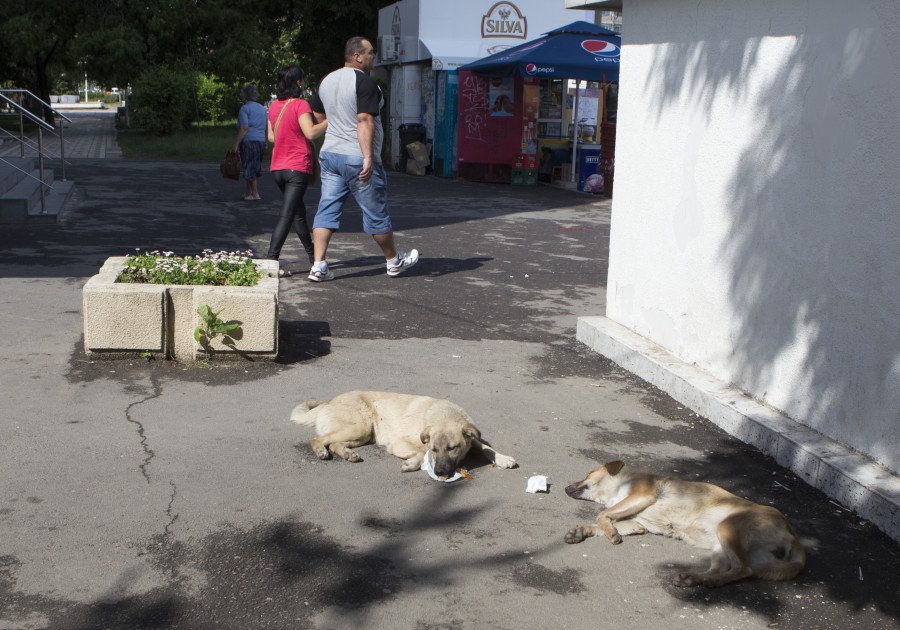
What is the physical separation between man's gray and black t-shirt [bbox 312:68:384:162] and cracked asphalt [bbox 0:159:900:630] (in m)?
1.37

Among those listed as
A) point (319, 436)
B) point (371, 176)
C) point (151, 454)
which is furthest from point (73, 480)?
point (371, 176)

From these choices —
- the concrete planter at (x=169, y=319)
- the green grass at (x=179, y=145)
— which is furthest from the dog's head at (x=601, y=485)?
the green grass at (x=179, y=145)

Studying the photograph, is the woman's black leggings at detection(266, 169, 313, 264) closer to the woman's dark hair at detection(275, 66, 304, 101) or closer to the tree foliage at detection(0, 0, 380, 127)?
the woman's dark hair at detection(275, 66, 304, 101)

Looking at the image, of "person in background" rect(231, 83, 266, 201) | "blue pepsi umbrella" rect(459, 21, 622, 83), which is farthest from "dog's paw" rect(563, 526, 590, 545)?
"blue pepsi umbrella" rect(459, 21, 622, 83)

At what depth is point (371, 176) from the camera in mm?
8977

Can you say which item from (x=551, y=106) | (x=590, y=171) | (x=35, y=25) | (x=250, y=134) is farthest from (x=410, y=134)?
(x=35, y=25)

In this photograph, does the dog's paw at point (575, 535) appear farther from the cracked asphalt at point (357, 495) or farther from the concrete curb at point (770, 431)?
the concrete curb at point (770, 431)

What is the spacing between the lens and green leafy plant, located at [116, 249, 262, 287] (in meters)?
6.64

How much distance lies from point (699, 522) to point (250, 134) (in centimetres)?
1287

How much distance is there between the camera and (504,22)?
2345cm

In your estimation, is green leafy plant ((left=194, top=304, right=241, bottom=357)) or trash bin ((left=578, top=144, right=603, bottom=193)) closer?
green leafy plant ((left=194, top=304, right=241, bottom=357))

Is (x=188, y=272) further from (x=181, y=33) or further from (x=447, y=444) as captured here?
(x=181, y=33)

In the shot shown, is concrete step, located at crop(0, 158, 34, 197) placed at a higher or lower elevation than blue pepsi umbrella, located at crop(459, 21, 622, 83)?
lower

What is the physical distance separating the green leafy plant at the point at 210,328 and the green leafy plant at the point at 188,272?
373 mm
